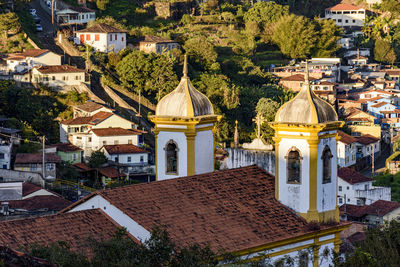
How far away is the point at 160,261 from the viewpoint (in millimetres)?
16156

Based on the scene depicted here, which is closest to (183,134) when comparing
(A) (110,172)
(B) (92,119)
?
(A) (110,172)

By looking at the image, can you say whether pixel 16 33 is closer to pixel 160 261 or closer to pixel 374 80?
pixel 374 80

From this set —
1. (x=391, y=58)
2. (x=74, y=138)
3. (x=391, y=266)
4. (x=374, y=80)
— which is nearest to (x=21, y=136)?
(x=74, y=138)

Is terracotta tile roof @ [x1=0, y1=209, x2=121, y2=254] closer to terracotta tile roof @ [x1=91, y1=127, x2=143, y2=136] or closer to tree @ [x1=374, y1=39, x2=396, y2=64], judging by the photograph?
terracotta tile roof @ [x1=91, y1=127, x2=143, y2=136]

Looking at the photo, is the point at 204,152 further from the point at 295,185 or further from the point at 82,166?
the point at 82,166

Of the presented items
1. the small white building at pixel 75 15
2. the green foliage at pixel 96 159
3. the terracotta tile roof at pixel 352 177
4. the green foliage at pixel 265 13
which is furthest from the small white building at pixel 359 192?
the green foliage at pixel 265 13

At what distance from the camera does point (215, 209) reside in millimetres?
20750

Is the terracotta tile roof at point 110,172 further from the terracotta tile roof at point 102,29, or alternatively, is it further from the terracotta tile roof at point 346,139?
the terracotta tile roof at point 102,29

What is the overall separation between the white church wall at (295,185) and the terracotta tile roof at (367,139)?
144ft

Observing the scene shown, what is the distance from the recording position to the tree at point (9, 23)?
66.7 metres

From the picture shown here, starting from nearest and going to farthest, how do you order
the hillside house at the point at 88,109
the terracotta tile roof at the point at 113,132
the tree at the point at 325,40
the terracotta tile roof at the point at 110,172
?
the terracotta tile roof at the point at 110,172
the terracotta tile roof at the point at 113,132
the hillside house at the point at 88,109
the tree at the point at 325,40

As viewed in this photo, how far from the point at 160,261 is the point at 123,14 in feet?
222

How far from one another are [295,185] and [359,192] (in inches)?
1196

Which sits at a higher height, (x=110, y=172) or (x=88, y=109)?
(x=88, y=109)
